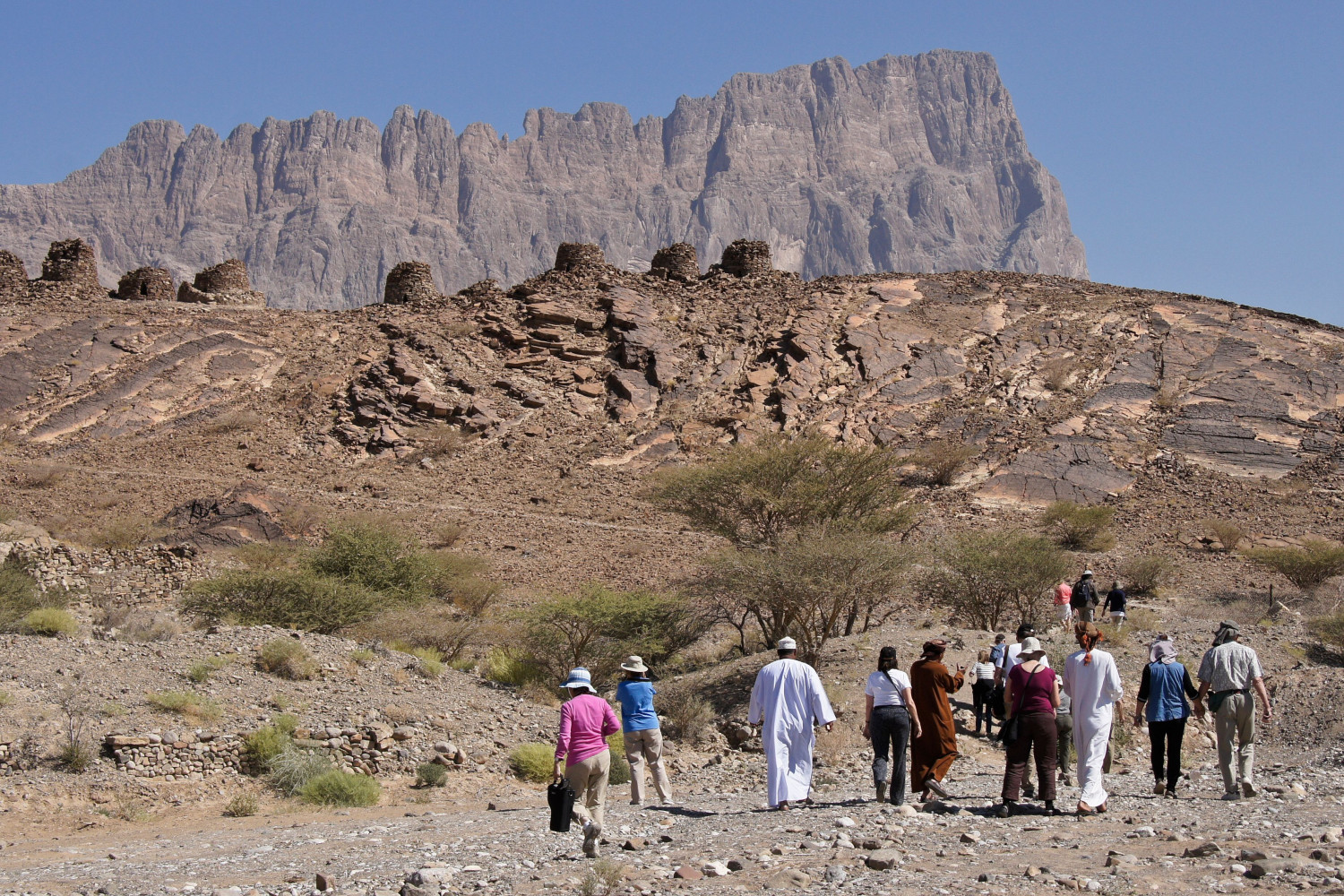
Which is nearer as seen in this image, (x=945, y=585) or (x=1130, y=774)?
(x=1130, y=774)

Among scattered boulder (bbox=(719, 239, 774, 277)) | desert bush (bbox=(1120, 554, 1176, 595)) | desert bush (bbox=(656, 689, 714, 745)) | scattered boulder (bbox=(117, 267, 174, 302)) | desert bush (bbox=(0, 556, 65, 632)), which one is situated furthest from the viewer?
scattered boulder (bbox=(719, 239, 774, 277))

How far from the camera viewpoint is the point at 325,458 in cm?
3378

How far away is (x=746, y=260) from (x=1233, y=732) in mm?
39810

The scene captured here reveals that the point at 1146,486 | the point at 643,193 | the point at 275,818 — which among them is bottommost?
the point at 275,818

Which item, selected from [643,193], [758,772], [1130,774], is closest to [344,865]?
[758,772]

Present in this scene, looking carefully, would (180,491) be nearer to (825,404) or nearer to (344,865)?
(825,404)

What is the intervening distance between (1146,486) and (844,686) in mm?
20180

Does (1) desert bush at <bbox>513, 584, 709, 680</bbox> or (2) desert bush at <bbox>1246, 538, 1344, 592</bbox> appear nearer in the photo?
(1) desert bush at <bbox>513, 584, 709, 680</bbox>

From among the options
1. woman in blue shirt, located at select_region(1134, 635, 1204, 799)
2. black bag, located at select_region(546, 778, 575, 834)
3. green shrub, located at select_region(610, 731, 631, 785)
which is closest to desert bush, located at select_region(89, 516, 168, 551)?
green shrub, located at select_region(610, 731, 631, 785)

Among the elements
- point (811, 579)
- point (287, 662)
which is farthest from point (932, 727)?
point (287, 662)

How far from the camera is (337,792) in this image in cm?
1126

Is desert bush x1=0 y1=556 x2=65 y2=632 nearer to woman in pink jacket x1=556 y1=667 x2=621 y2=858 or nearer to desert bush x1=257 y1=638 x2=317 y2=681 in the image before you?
desert bush x1=257 y1=638 x2=317 y2=681

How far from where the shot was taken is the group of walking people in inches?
328

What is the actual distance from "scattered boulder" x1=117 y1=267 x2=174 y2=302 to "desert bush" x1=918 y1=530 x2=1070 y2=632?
34.2 metres
